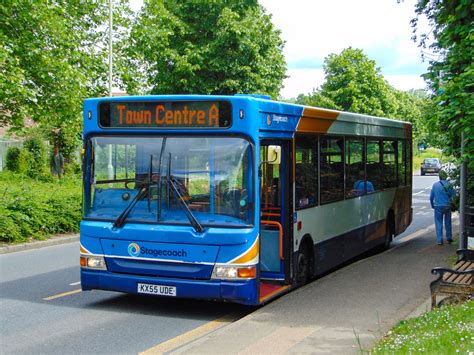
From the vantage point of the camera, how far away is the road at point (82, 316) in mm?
7809

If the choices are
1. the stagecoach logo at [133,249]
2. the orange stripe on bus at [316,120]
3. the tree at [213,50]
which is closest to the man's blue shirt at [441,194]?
the orange stripe on bus at [316,120]

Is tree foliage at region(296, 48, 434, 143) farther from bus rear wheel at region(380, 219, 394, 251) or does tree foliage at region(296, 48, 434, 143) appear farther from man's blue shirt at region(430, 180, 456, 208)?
bus rear wheel at region(380, 219, 394, 251)

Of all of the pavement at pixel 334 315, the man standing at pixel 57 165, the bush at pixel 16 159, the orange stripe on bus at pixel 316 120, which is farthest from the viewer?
the bush at pixel 16 159

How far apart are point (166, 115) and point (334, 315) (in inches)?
131

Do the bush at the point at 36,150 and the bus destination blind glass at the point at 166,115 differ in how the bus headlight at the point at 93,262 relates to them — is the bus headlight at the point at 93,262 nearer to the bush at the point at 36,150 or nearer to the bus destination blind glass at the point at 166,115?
the bus destination blind glass at the point at 166,115

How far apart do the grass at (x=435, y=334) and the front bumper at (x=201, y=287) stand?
6.13 ft

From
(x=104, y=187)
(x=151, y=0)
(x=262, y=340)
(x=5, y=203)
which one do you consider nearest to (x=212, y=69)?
(x=151, y=0)

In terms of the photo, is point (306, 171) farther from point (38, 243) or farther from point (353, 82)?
point (353, 82)

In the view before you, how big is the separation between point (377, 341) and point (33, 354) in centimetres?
360

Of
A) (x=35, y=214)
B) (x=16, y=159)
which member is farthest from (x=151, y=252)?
(x=16, y=159)

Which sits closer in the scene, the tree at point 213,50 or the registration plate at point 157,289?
the registration plate at point 157,289

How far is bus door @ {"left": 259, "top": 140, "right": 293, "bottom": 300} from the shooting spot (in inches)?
394

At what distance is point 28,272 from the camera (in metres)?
12.8

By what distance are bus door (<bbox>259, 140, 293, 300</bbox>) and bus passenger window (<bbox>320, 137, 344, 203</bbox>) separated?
160cm
